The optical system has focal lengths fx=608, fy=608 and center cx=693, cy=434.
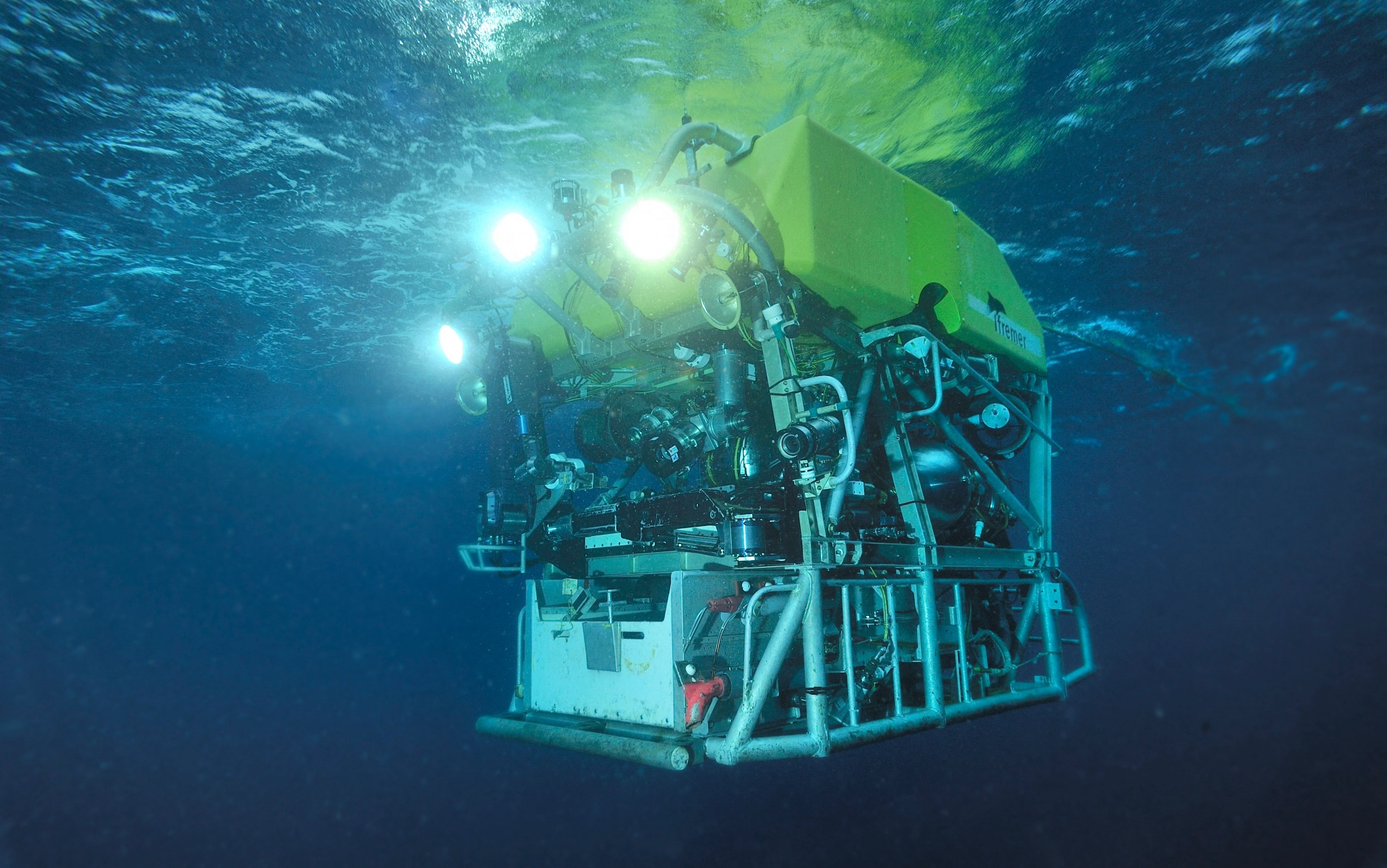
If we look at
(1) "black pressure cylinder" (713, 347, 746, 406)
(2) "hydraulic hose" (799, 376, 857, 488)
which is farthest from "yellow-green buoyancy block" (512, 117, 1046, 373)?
(2) "hydraulic hose" (799, 376, 857, 488)

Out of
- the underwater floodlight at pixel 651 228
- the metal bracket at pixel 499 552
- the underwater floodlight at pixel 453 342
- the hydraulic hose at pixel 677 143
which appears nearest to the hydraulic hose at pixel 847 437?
the underwater floodlight at pixel 651 228

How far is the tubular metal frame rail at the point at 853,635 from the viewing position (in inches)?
134

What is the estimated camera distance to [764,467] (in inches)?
187

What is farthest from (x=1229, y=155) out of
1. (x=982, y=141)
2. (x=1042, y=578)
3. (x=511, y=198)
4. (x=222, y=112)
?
(x=222, y=112)

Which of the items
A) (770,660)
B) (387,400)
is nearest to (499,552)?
(770,660)

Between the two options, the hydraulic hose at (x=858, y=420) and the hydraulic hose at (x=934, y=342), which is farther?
the hydraulic hose at (x=934, y=342)

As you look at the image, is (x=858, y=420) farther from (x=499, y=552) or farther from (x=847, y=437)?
(x=499, y=552)

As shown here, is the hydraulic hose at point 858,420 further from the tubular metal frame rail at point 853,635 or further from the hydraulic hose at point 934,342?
the hydraulic hose at point 934,342

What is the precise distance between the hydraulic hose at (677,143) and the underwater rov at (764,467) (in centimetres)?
2

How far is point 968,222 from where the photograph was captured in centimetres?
601

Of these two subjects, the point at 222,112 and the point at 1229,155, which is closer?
the point at 222,112

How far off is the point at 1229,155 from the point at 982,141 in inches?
156

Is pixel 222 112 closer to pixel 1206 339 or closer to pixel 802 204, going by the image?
pixel 802 204

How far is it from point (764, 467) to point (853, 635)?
54.3 inches
